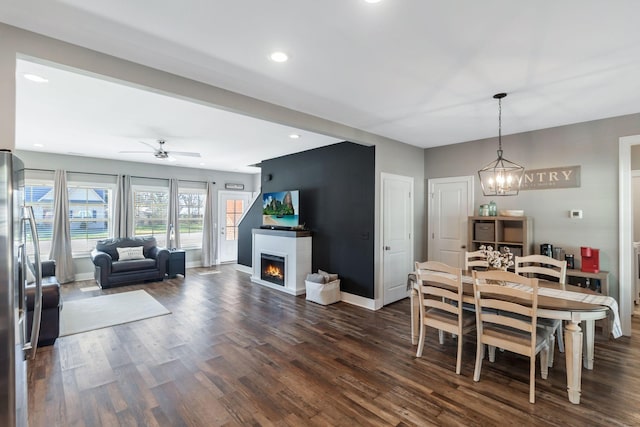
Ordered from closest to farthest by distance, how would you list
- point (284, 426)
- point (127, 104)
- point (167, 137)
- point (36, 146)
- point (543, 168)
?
point (284, 426), point (127, 104), point (543, 168), point (167, 137), point (36, 146)

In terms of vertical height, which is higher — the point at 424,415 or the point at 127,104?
the point at 127,104

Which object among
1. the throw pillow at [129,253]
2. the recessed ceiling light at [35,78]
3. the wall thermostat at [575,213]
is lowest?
the throw pillow at [129,253]

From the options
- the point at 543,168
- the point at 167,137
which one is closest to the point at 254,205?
the point at 167,137

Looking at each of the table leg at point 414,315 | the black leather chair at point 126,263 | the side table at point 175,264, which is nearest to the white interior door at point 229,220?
the side table at point 175,264

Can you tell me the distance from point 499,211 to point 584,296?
2.21 meters

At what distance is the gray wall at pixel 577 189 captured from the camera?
154 inches

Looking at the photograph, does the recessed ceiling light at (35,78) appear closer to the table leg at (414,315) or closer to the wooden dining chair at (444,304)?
the wooden dining chair at (444,304)

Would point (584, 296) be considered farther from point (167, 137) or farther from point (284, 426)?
point (167, 137)

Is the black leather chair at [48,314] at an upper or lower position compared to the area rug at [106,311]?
upper

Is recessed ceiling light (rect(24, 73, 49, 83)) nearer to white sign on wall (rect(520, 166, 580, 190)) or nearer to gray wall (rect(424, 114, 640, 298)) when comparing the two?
gray wall (rect(424, 114, 640, 298))

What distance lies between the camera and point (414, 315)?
354 cm

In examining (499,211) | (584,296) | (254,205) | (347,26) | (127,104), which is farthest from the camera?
(254,205)

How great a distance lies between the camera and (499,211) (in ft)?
15.8

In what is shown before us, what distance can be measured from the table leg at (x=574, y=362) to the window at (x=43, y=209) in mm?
8620
